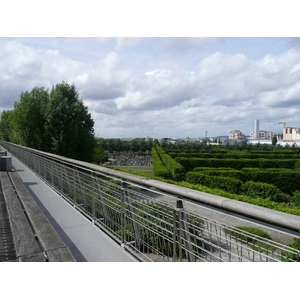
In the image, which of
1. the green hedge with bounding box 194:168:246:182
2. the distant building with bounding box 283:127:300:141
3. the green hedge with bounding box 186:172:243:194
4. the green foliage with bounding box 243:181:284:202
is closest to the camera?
the green foliage with bounding box 243:181:284:202

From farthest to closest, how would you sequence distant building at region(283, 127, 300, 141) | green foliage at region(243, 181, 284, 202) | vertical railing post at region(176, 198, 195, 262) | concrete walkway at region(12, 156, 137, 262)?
1. distant building at region(283, 127, 300, 141)
2. green foliage at region(243, 181, 284, 202)
3. concrete walkway at region(12, 156, 137, 262)
4. vertical railing post at region(176, 198, 195, 262)

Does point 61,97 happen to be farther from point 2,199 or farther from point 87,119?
point 2,199

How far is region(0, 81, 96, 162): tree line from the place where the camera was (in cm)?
2858

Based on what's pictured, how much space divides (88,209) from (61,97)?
26.8 meters

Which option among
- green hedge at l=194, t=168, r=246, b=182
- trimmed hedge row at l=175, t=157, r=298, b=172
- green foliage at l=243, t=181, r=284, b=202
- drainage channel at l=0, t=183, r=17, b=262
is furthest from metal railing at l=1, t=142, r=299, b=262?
trimmed hedge row at l=175, t=157, r=298, b=172

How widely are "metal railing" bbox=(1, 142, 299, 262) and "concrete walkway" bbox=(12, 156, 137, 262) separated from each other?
0.13 metres

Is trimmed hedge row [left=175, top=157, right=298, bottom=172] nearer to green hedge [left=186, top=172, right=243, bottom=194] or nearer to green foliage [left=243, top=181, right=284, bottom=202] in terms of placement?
green hedge [left=186, top=172, right=243, bottom=194]

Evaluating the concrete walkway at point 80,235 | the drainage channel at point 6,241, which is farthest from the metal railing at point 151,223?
the drainage channel at point 6,241

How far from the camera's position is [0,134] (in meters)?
45.5

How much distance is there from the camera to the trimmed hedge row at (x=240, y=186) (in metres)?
16.7

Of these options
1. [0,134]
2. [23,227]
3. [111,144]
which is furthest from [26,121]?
[111,144]

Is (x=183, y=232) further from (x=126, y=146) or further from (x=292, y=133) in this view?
(x=292, y=133)

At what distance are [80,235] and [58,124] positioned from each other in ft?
88.1

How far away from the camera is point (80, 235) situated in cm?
383
